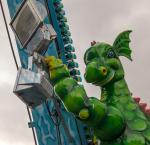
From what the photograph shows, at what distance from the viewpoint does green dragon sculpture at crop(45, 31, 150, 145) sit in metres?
5.88

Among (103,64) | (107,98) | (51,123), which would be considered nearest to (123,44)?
(103,64)

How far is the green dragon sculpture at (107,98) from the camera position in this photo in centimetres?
588

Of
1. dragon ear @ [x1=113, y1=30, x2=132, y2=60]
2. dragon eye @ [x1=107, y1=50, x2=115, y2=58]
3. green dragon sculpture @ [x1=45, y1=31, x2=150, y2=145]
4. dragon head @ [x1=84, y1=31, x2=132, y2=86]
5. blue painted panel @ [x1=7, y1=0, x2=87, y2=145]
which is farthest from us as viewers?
blue painted panel @ [x1=7, y1=0, x2=87, y2=145]

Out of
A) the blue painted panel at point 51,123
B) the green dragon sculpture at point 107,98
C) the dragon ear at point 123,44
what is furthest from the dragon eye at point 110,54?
the blue painted panel at point 51,123

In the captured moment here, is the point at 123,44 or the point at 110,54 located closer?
the point at 110,54

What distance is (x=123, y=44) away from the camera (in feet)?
24.0

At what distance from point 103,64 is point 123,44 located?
30.8 inches

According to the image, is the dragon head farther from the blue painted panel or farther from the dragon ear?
the blue painted panel

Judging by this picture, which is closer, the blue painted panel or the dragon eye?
the dragon eye

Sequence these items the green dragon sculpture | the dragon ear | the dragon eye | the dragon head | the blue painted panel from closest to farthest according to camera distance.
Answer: the green dragon sculpture < the dragon head < the dragon eye < the dragon ear < the blue painted panel

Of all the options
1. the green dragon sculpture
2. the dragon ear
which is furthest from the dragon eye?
the dragon ear

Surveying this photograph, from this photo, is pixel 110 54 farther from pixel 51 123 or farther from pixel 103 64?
pixel 51 123

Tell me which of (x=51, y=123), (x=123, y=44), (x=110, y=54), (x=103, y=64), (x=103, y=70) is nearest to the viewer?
(x=103, y=70)

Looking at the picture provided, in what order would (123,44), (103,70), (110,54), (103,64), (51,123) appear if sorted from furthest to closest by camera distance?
(51,123)
(123,44)
(110,54)
(103,64)
(103,70)
